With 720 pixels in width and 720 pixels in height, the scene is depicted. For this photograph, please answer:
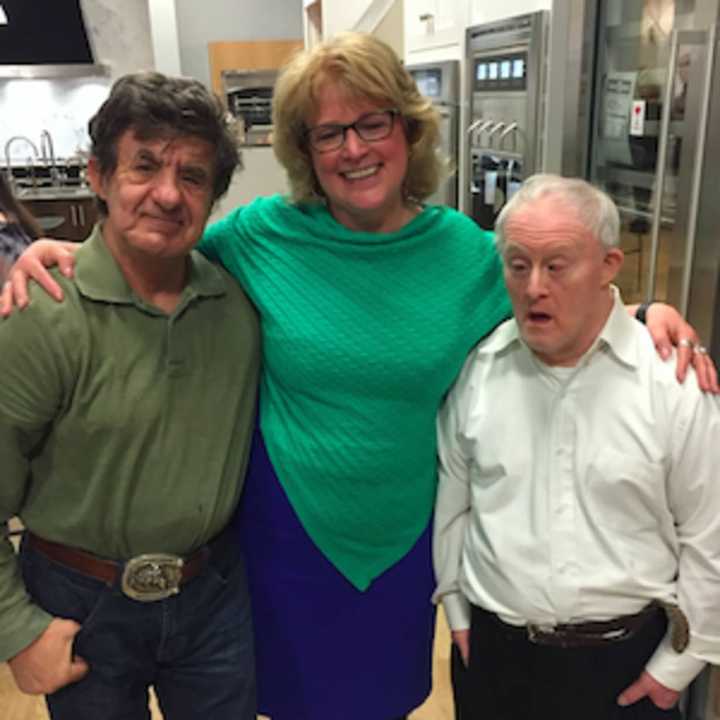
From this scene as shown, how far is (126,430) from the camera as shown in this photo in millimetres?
1152

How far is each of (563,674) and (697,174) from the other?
1021 mm

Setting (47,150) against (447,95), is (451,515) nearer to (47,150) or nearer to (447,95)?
(447,95)

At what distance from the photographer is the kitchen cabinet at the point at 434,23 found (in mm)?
2576

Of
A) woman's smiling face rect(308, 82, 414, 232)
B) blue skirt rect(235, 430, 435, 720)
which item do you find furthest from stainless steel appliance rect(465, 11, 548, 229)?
blue skirt rect(235, 430, 435, 720)

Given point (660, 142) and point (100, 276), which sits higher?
point (660, 142)

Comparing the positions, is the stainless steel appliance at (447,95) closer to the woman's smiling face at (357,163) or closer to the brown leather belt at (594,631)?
the woman's smiling face at (357,163)

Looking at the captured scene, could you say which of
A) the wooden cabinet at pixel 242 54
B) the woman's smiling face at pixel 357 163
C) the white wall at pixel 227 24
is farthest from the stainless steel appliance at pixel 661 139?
the white wall at pixel 227 24

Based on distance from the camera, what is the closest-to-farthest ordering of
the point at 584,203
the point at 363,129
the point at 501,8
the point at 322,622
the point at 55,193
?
the point at 584,203, the point at 363,129, the point at 322,622, the point at 501,8, the point at 55,193

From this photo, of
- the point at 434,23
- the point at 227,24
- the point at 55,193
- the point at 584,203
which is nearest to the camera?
the point at 584,203

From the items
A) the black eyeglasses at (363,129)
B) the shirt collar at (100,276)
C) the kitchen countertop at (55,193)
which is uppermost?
the black eyeglasses at (363,129)

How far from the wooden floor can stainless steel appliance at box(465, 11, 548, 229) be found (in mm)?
1422

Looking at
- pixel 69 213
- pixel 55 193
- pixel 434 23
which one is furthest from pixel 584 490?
pixel 55 193

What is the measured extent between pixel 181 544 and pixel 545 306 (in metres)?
0.67

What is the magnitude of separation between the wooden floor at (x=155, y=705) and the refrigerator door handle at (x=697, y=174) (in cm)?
127
